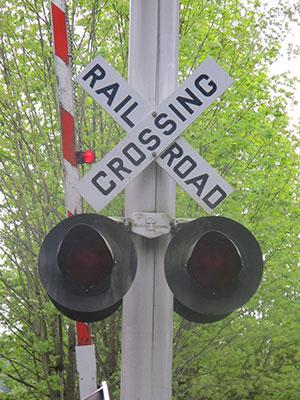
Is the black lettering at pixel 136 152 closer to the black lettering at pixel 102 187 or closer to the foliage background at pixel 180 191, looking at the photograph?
the black lettering at pixel 102 187

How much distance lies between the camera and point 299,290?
1277 centimetres

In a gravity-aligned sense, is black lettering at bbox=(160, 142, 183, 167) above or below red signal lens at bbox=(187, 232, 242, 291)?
above

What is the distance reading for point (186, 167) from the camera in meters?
3.62

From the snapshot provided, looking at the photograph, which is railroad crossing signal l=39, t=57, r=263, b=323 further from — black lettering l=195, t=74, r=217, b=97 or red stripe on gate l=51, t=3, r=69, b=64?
red stripe on gate l=51, t=3, r=69, b=64

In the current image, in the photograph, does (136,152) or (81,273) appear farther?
(136,152)

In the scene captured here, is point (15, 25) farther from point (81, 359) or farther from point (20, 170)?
point (81, 359)

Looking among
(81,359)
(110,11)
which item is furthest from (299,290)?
(81,359)

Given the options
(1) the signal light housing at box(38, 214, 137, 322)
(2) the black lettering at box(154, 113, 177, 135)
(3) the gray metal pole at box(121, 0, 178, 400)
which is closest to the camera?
(1) the signal light housing at box(38, 214, 137, 322)

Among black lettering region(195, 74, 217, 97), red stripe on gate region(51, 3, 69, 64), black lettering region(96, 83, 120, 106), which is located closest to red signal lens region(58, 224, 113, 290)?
black lettering region(96, 83, 120, 106)

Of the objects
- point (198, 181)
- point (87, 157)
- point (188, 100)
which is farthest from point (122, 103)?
point (87, 157)

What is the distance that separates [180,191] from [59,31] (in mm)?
6550

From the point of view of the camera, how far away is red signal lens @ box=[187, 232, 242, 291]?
10.4ft

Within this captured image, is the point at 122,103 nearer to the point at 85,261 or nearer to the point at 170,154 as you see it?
the point at 170,154

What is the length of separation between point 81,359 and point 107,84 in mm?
1599
